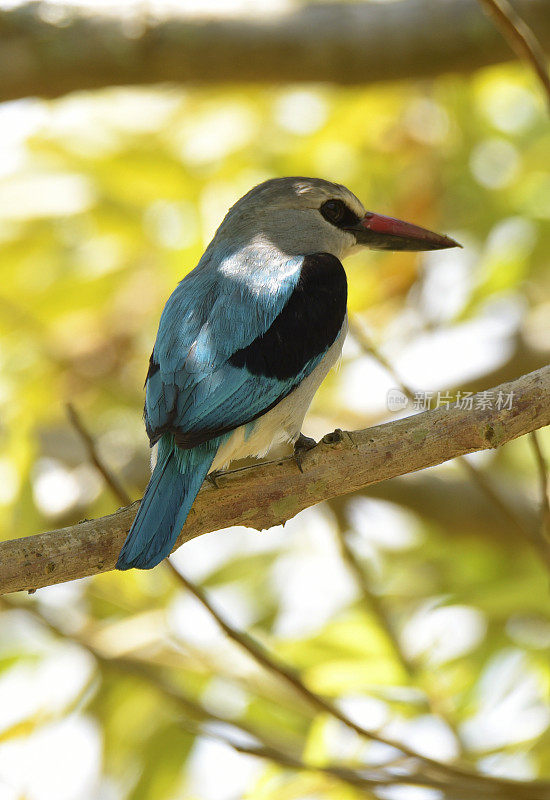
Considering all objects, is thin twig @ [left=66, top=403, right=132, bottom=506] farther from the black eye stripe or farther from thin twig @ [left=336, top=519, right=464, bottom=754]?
the black eye stripe

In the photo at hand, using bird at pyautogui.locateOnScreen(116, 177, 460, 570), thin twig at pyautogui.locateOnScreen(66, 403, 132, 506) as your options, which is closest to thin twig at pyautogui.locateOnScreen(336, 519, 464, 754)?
bird at pyautogui.locateOnScreen(116, 177, 460, 570)

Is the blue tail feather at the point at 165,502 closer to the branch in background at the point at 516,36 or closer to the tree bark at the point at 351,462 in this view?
the tree bark at the point at 351,462

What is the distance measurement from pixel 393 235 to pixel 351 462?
146 centimetres

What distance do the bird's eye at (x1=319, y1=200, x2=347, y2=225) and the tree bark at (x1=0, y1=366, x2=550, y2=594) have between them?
52.2 inches

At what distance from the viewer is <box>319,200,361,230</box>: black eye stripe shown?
4043 millimetres

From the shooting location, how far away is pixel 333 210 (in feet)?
13.3

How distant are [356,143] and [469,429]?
8.29 ft

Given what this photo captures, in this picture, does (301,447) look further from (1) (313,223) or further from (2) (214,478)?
(1) (313,223)

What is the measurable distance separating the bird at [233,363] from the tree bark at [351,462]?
0.12m

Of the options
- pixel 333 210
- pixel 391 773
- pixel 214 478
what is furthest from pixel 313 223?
pixel 391 773

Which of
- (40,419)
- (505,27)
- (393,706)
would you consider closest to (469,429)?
(393,706)

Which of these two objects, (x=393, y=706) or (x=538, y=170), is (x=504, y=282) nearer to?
(x=538, y=170)

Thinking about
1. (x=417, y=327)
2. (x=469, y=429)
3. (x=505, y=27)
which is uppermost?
(x=505, y=27)

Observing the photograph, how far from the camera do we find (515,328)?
201 inches
